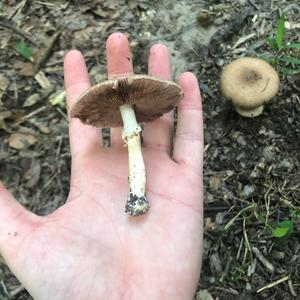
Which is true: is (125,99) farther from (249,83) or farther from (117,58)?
(249,83)

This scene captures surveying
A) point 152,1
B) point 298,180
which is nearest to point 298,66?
point 298,180

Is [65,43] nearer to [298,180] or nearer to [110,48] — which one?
[110,48]

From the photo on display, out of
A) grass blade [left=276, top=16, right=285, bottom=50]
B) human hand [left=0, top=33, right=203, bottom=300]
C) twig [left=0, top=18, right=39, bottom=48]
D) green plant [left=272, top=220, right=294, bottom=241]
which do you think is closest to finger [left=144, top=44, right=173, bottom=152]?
human hand [left=0, top=33, right=203, bottom=300]

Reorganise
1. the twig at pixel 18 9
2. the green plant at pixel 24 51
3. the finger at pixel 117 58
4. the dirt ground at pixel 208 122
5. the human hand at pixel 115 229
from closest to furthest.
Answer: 1. the human hand at pixel 115 229
2. the finger at pixel 117 58
3. the dirt ground at pixel 208 122
4. the green plant at pixel 24 51
5. the twig at pixel 18 9

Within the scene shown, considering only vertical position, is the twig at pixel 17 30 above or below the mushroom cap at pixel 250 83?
above

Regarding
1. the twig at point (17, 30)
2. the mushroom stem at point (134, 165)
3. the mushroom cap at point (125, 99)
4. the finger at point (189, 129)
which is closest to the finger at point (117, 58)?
the mushroom cap at point (125, 99)

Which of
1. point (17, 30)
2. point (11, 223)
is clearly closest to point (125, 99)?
point (11, 223)

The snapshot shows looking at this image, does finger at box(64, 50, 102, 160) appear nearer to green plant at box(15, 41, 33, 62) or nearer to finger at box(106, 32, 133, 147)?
finger at box(106, 32, 133, 147)

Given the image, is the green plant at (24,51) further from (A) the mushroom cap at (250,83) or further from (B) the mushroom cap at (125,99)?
(A) the mushroom cap at (250,83)
